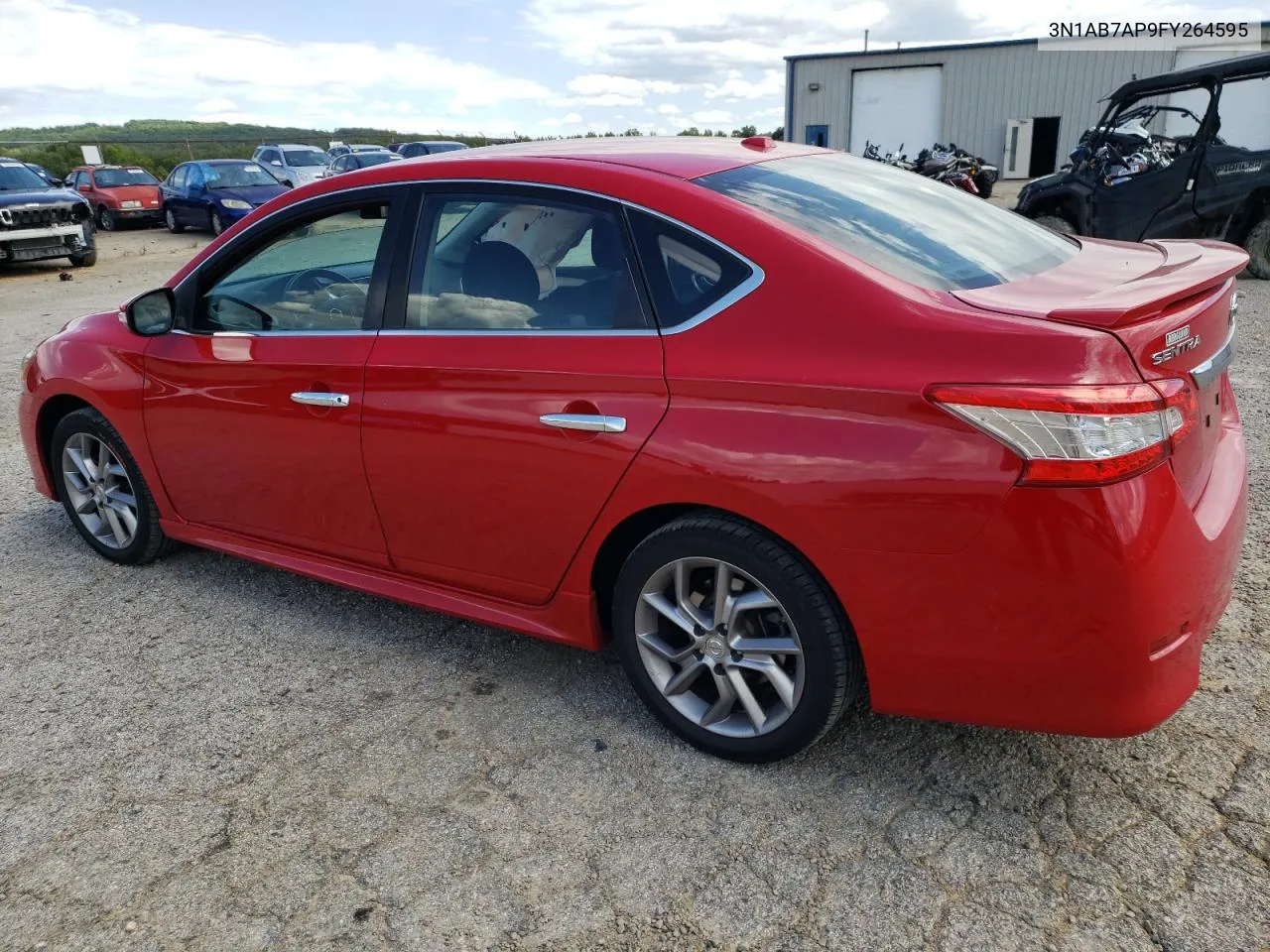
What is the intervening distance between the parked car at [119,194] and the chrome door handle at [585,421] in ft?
78.7

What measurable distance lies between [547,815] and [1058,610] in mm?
1371

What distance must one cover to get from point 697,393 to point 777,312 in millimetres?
283

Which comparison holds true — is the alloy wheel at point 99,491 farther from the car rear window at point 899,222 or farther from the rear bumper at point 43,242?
the rear bumper at point 43,242

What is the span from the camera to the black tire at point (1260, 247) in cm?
964

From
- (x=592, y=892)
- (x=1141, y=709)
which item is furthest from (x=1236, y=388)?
(x=592, y=892)

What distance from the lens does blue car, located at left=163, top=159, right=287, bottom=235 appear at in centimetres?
1956

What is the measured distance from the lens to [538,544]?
114 inches

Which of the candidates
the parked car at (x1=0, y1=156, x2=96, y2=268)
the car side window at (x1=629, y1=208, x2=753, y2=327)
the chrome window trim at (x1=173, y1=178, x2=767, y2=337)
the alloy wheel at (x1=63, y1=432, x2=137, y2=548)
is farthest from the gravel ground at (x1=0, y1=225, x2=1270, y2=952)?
the parked car at (x1=0, y1=156, x2=96, y2=268)

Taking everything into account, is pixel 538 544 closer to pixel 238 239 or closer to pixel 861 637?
pixel 861 637

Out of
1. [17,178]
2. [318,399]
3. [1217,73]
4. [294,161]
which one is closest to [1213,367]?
[318,399]

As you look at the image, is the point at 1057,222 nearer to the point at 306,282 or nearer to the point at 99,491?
the point at 306,282

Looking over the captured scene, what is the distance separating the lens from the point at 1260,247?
9766 mm

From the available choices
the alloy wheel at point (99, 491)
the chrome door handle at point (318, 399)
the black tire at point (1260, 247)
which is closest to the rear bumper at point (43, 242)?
the alloy wheel at point (99, 491)

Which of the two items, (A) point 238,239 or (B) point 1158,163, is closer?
(A) point 238,239
